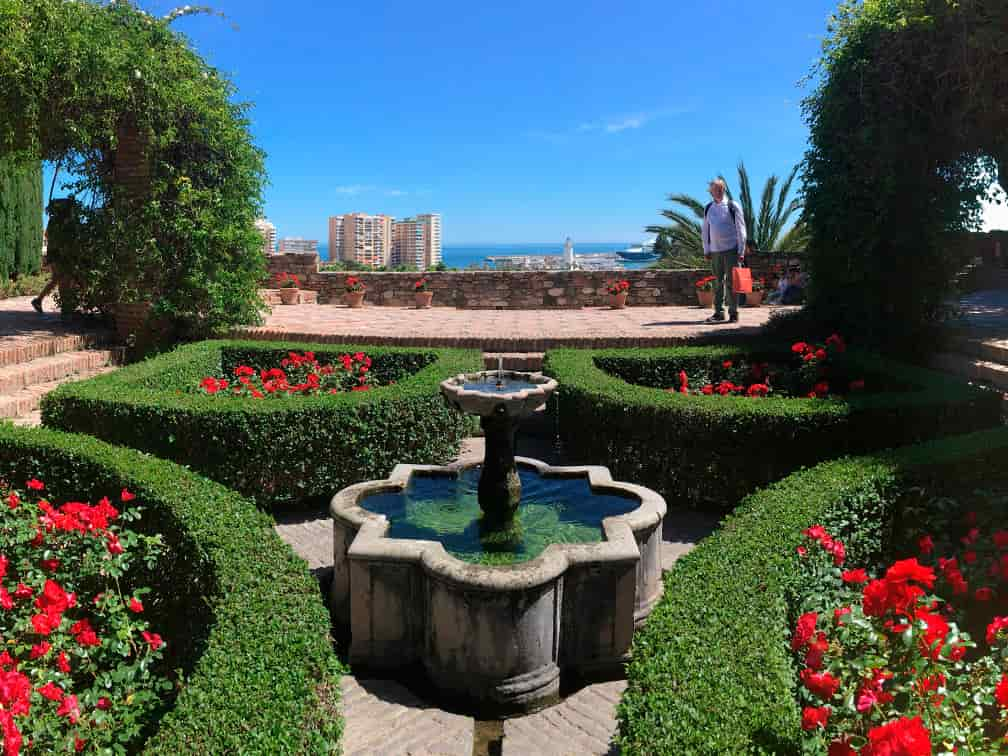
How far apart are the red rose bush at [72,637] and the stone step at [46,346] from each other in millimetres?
5742

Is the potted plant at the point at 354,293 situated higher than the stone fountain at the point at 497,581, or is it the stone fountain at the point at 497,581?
the potted plant at the point at 354,293

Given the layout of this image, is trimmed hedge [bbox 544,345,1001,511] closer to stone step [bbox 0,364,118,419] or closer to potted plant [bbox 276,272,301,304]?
stone step [bbox 0,364,118,419]

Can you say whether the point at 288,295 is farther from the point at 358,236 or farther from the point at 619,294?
the point at 358,236

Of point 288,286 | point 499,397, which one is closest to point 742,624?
point 499,397

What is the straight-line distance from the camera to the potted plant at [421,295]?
17156 mm

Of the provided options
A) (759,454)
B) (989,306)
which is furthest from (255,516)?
(989,306)

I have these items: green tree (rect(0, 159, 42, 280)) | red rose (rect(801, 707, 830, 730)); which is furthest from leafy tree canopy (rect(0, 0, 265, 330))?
red rose (rect(801, 707, 830, 730))

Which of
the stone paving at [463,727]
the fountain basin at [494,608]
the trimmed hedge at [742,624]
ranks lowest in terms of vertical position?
the stone paving at [463,727]

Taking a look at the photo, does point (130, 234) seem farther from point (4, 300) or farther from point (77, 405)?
point (4, 300)

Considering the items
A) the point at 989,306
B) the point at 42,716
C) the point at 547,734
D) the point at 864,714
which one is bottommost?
the point at 547,734

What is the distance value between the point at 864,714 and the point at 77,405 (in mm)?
5839

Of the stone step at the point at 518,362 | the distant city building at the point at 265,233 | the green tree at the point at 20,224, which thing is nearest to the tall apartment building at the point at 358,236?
the distant city building at the point at 265,233

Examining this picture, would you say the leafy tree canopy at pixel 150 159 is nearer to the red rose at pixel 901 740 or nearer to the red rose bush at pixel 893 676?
the red rose bush at pixel 893 676

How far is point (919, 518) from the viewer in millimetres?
4734
